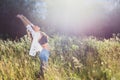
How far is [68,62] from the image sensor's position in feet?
19.3

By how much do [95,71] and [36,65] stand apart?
1.11 metres

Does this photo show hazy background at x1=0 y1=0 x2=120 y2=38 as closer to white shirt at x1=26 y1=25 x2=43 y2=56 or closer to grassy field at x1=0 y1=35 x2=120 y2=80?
grassy field at x1=0 y1=35 x2=120 y2=80

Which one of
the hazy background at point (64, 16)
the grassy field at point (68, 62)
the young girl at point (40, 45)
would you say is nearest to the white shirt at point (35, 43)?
the young girl at point (40, 45)

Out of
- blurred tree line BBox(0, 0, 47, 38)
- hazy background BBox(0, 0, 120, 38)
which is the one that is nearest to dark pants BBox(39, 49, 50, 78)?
hazy background BBox(0, 0, 120, 38)

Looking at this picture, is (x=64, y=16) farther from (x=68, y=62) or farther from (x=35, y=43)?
(x=35, y=43)

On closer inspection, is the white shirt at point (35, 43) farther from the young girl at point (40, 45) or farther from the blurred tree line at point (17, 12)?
the blurred tree line at point (17, 12)

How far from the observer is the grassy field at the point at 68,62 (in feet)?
16.3

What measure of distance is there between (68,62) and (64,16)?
4.71 meters

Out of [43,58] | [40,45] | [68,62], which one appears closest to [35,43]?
[40,45]

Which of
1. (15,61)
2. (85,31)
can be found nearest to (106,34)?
(85,31)

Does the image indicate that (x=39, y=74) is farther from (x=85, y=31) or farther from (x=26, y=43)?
(x=85, y=31)

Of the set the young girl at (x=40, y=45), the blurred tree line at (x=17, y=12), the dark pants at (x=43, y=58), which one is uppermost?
the blurred tree line at (x=17, y=12)

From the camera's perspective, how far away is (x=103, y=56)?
6035mm

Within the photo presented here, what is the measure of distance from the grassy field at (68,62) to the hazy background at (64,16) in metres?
2.03
